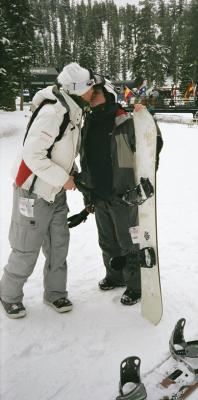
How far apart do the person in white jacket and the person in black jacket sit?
0.73ft

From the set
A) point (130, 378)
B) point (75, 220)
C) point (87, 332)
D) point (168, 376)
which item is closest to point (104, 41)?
point (75, 220)

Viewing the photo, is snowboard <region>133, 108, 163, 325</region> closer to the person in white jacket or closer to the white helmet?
the white helmet

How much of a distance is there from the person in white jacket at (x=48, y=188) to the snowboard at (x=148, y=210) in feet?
1.60

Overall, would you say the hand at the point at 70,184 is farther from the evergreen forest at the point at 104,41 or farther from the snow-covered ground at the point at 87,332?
the evergreen forest at the point at 104,41

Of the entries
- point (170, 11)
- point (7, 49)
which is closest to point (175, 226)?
point (7, 49)

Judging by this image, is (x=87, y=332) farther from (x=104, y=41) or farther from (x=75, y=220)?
(x=104, y=41)

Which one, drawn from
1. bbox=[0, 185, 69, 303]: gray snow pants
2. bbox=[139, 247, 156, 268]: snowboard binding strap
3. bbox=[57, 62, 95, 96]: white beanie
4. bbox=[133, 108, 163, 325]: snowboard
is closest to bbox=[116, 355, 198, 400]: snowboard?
bbox=[133, 108, 163, 325]: snowboard

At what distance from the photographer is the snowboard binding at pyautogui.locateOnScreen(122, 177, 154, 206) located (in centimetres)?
294

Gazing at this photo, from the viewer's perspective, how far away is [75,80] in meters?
2.77

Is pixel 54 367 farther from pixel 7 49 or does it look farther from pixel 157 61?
pixel 157 61

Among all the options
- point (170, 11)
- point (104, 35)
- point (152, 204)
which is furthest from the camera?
point (104, 35)

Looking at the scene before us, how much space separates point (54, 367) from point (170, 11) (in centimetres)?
11286

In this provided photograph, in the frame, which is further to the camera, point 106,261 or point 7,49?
point 7,49

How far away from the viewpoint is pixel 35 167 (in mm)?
2764
